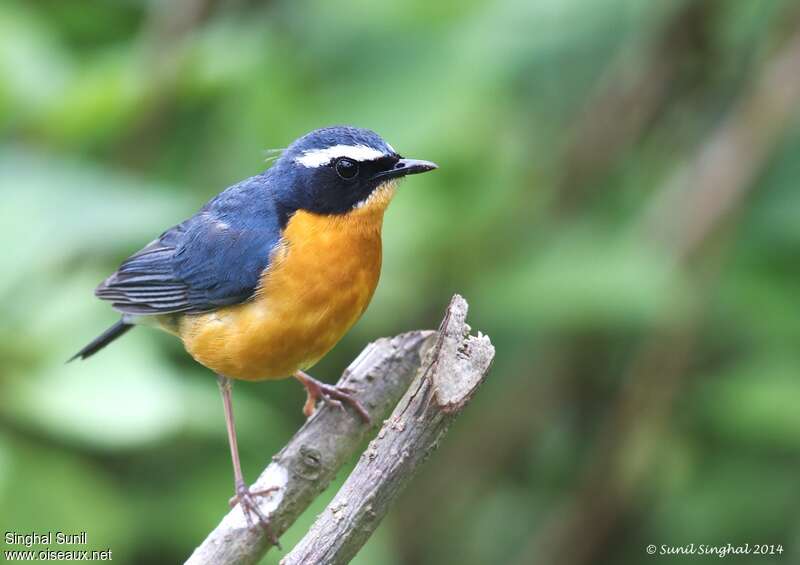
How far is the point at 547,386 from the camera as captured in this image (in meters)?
6.78

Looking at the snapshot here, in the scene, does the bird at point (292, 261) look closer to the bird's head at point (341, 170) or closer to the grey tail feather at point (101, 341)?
the bird's head at point (341, 170)

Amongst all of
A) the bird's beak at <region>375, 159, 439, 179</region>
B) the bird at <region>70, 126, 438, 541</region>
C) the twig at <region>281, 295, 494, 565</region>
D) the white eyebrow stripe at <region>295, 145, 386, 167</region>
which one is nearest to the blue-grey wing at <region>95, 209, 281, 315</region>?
the bird at <region>70, 126, 438, 541</region>

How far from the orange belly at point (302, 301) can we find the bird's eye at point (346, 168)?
0.49 feet

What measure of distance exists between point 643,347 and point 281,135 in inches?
98.3

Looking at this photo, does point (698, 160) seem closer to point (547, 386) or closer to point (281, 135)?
point (547, 386)

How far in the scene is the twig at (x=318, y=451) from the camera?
3.90 m

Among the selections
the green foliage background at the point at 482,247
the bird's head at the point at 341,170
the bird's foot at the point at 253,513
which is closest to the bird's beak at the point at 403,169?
the bird's head at the point at 341,170

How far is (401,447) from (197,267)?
1.80 meters

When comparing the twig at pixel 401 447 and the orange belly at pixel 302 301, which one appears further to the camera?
the orange belly at pixel 302 301

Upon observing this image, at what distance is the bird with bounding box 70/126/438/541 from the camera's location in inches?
176

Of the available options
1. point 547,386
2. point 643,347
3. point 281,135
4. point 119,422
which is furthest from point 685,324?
point 119,422

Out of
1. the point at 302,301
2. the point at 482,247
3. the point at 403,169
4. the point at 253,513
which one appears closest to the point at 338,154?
the point at 403,169

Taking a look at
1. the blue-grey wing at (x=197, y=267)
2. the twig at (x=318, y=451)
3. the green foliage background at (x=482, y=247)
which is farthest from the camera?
the green foliage background at (x=482, y=247)

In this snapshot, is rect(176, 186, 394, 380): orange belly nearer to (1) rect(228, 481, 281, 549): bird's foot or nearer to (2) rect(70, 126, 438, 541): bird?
(2) rect(70, 126, 438, 541): bird
